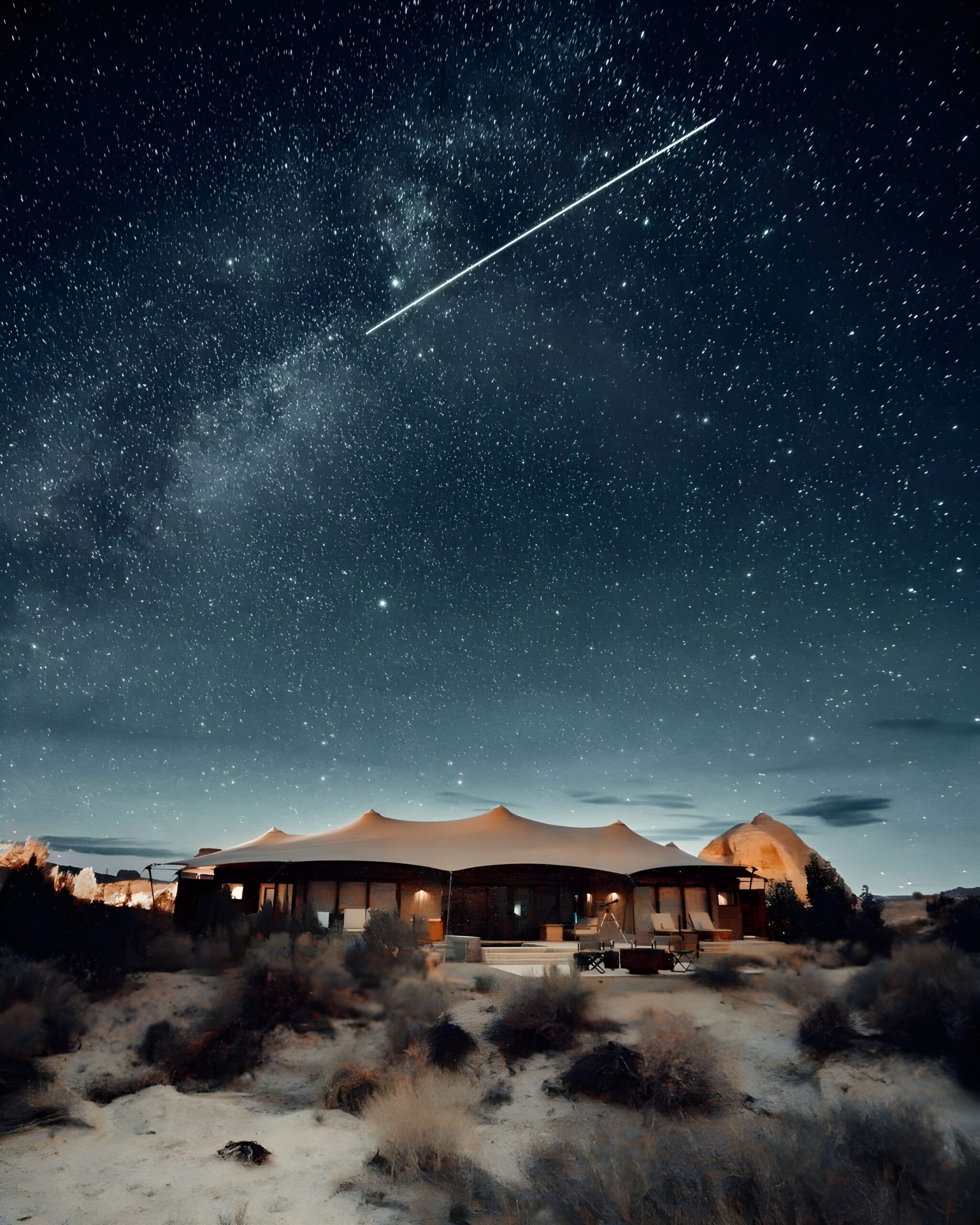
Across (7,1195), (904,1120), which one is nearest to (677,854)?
(904,1120)

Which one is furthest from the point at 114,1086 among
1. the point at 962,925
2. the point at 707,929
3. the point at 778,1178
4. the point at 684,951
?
the point at 707,929

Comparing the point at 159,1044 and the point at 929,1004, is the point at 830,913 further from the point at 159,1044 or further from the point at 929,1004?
the point at 159,1044

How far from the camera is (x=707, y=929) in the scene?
21.3m

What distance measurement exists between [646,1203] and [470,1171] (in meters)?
2.15

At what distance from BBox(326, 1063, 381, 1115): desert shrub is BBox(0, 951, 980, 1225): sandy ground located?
0.41 ft

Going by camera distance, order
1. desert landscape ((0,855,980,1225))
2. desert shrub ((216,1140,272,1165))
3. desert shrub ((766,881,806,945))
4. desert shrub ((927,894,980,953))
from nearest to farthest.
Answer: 1. desert landscape ((0,855,980,1225))
2. desert shrub ((216,1140,272,1165))
3. desert shrub ((927,894,980,953))
4. desert shrub ((766,881,806,945))

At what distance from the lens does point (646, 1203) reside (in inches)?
219

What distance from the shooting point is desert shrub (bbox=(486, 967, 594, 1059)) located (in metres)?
10.2

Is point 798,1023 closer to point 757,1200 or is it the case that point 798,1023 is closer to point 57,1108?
point 757,1200

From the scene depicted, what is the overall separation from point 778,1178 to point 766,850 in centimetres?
3090

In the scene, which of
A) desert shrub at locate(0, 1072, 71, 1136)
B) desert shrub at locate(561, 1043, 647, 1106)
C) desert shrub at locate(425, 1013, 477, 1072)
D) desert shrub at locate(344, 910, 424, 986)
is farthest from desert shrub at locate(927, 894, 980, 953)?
desert shrub at locate(0, 1072, 71, 1136)

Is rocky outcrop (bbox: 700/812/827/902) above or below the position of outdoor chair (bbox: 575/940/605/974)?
above

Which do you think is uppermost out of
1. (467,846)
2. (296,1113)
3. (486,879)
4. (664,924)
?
(467,846)

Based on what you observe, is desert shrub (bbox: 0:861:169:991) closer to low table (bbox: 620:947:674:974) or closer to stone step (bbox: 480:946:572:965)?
stone step (bbox: 480:946:572:965)
